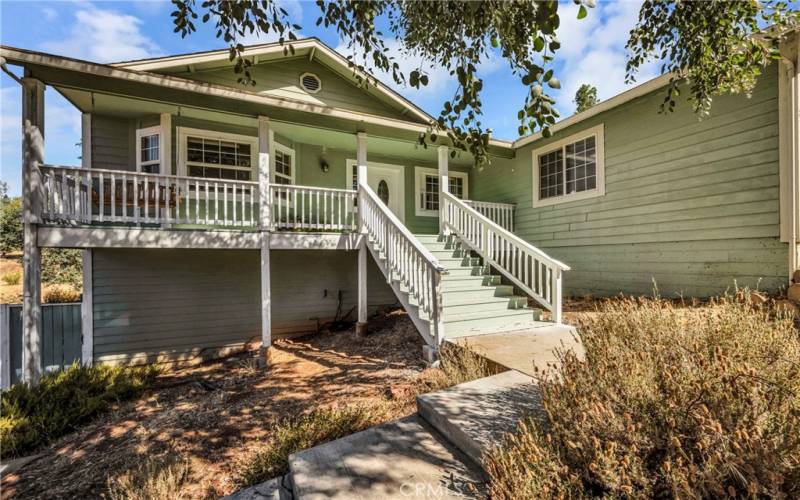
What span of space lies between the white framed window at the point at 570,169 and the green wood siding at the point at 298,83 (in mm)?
4349

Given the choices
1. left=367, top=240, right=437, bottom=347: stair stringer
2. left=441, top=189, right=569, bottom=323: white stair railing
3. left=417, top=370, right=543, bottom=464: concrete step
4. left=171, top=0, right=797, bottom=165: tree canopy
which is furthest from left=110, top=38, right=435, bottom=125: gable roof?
left=417, top=370, right=543, bottom=464: concrete step

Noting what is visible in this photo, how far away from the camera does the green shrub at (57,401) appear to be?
3.89 meters

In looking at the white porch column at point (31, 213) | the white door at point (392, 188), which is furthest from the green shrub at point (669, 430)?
the white door at point (392, 188)

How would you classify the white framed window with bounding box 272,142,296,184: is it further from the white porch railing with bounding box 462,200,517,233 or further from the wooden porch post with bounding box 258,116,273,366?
the white porch railing with bounding box 462,200,517,233

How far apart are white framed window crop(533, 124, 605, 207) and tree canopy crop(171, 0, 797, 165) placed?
2833 millimetres

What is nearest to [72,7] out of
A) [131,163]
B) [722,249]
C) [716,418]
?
[131,163]

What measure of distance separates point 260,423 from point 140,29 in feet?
19.0

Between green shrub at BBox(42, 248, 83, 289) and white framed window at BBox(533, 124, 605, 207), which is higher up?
white framed window at BBox(533, 124, 605, 207)

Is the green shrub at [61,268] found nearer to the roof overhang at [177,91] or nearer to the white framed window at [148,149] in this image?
the white framed window at [148,149]

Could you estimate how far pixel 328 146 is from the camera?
28.8 ft

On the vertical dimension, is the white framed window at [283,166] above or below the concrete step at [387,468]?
above

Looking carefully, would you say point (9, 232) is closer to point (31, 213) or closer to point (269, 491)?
point (31, 213)

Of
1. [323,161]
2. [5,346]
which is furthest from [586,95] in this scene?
[5,346]

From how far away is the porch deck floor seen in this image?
3.75 meters
